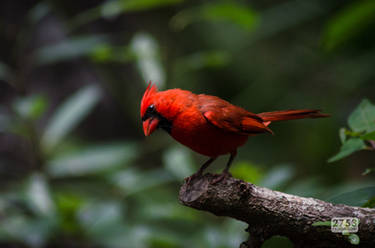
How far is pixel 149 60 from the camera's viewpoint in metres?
3.77

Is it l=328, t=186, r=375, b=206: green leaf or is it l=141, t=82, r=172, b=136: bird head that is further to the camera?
l=141, t=82, r=172, b=136: bird head

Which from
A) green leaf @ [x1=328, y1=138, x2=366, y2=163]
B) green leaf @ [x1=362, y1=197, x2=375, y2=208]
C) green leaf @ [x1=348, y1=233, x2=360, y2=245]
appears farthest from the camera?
green leaf @ [x1=328, y1=138, x2=366, y2=163]

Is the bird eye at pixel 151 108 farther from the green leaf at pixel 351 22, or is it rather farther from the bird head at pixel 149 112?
the green leaf at pixel 351 22

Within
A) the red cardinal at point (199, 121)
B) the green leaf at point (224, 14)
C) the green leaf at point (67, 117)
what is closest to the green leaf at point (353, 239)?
the red cardinal at point (199, 121)

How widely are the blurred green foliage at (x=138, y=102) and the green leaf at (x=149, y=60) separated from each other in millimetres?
17

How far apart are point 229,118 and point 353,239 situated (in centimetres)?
105

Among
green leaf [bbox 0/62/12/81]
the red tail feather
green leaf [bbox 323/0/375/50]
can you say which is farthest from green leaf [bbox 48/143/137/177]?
green leaf [bbox 323/0/375/50]

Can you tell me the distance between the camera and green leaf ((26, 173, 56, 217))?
327cm

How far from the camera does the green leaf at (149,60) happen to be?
12.1ft

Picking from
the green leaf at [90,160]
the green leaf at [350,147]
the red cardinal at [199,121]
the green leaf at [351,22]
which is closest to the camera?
the green leaf at [350,147]

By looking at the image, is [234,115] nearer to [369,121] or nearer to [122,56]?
[369,121]

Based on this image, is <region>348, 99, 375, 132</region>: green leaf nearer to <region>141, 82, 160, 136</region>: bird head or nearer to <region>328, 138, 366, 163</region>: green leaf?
<region>328, 138, 366, 163</region>: green leaf

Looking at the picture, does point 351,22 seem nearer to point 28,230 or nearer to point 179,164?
point 179,164

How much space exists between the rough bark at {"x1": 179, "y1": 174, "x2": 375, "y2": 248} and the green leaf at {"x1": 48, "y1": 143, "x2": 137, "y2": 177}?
2.18 m
